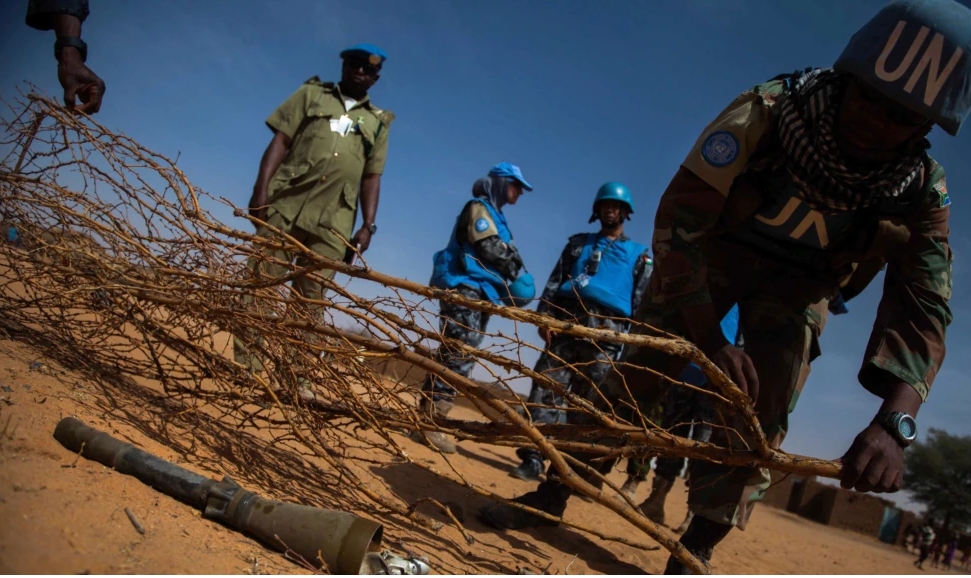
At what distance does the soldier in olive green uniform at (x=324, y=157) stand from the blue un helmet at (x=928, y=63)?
311 cm

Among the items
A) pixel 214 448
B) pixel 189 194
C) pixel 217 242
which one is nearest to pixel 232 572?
pixel 214 448

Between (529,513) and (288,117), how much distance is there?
304 cm

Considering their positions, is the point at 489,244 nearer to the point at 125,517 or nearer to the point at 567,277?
the point at 567,277

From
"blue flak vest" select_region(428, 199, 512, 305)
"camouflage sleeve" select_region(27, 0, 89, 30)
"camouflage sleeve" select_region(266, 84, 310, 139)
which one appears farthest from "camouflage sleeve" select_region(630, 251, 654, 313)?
"camouflage sleeve" select_region(27, 0, 89, 30)

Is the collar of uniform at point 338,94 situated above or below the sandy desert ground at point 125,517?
above

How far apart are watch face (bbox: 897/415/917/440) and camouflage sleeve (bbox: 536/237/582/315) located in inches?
112

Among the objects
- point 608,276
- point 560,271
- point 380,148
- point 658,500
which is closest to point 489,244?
point 560,271

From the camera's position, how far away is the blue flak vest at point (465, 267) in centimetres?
452

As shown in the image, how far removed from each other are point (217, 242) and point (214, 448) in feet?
2.41

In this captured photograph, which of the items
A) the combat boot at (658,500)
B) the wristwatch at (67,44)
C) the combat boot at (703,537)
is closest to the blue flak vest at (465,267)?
the combat boot at (658,500)

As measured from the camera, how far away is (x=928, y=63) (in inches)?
78.2

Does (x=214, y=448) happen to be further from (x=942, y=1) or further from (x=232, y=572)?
(x=942, y=1)

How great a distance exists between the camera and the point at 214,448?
2.24 metres

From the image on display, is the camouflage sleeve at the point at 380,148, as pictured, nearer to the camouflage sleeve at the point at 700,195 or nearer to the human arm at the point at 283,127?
the human arm at the point at 283,127
